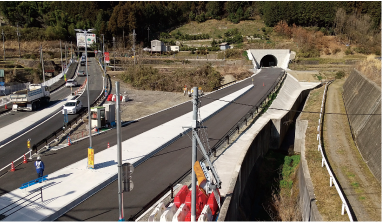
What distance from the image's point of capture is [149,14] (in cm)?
11719

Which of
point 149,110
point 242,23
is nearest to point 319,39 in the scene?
point 242,23

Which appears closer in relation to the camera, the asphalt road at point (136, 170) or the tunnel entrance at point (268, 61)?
the asphalt road at point (136, 170)

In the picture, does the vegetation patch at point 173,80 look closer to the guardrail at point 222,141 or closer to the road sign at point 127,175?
the guardrail at point 222,141

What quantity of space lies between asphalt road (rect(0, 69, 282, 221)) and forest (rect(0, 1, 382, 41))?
77.7 meters

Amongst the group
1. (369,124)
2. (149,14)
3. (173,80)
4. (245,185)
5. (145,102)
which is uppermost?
(149,14)

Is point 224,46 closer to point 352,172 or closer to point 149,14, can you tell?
point 149,14

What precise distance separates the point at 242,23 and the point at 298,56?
43167mm

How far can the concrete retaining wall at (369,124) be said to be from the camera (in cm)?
1716

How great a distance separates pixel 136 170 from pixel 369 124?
15144 millimetres

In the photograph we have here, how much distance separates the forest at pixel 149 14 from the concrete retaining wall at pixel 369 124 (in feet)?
230

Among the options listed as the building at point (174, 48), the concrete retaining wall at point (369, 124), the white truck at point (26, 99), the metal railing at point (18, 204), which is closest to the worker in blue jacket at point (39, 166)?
the metal railing at point (18, 204)

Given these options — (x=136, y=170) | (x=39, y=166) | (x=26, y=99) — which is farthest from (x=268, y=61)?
(x=39, y=166)

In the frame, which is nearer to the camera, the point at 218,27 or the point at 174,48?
the point at 174,48

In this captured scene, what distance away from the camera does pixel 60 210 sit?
12.3 m
